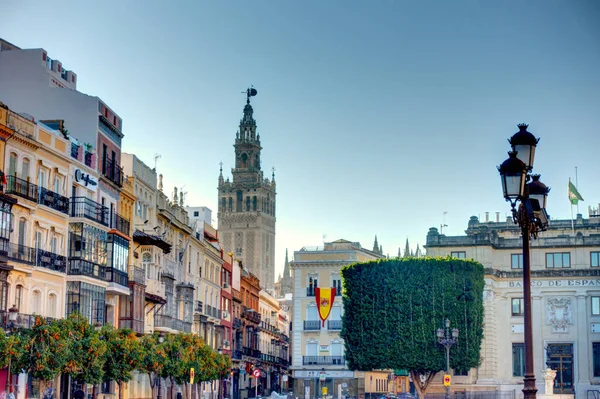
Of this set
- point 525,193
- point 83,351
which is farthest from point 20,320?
point 525,193

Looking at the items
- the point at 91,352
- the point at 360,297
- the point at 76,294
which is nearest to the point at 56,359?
the point at 91,352

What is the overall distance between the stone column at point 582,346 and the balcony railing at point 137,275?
4396 cm

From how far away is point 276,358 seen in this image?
132 m

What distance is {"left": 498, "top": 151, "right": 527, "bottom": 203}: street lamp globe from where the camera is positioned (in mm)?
18281

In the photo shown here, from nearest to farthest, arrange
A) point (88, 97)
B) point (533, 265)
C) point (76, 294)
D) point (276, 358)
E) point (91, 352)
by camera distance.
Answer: point (91, 352) < point (76, 294) < point (88, 97) < point (533, 265) < point (276, 358)

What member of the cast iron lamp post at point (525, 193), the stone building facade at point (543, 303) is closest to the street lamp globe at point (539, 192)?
the cast iron lamp post at point (525, 193)

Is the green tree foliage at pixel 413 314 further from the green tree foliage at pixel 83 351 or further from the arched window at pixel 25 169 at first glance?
the arched window at pixel 25 169

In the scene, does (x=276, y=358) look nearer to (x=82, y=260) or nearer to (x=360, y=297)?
(x=360, y=297)

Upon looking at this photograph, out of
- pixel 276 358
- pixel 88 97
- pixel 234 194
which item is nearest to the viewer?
pixel 88 97

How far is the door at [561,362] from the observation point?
9056 centimetres

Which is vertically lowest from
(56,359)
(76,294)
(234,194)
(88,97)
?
(56,359)

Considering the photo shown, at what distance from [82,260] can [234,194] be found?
143m

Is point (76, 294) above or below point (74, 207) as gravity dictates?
below

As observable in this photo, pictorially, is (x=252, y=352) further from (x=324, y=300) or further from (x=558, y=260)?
(x=558, y=260)
